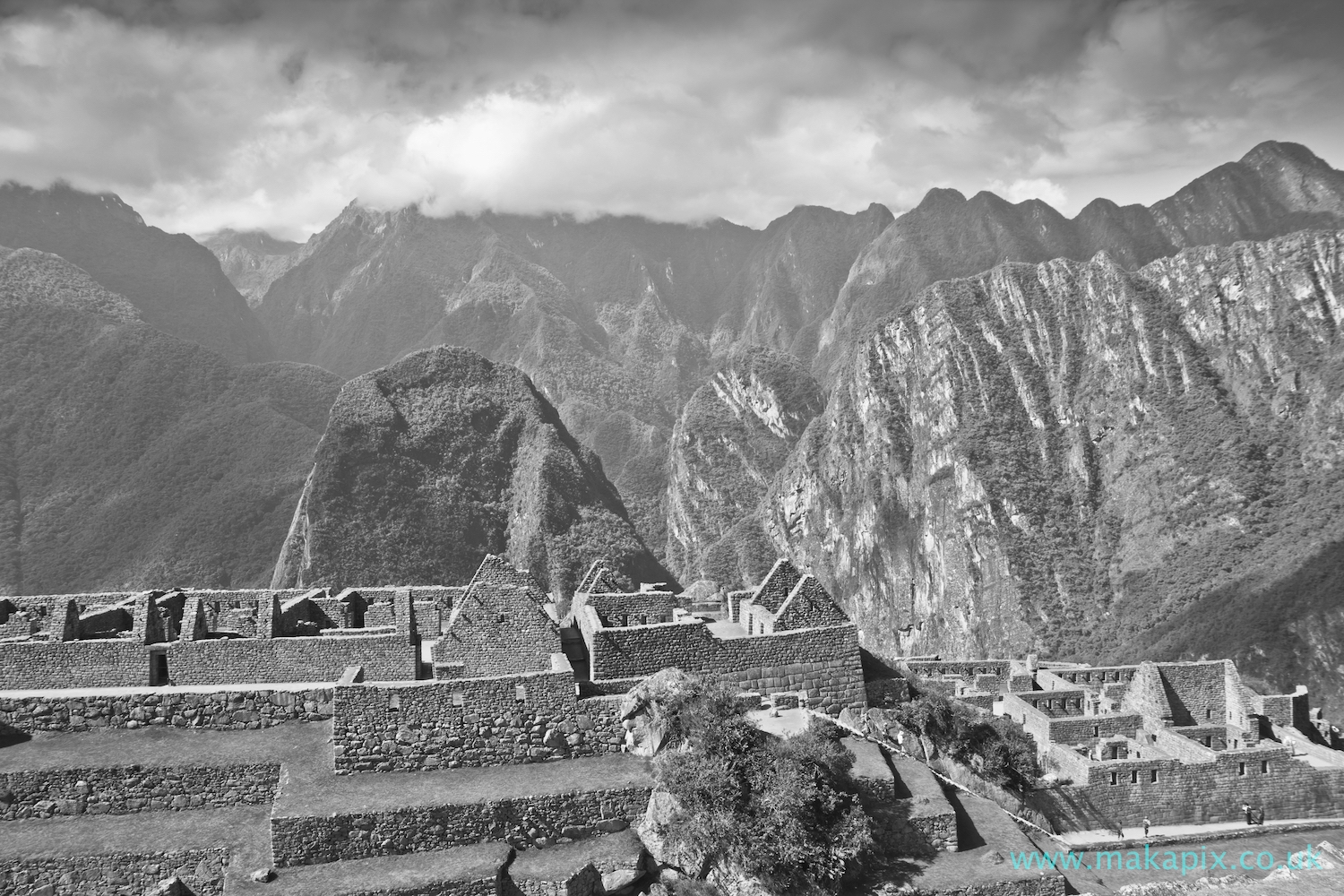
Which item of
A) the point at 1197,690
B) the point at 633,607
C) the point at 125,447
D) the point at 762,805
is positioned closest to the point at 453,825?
the point at 762,805

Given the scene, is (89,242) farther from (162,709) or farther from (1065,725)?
(1065,725)

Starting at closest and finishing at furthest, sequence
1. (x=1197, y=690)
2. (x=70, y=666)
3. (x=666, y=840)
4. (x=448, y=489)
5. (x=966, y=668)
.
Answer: (x=666, y=840), (x=70, y=666), (x=1197, y=690), (x=966, y=668), (x=448, y=489)

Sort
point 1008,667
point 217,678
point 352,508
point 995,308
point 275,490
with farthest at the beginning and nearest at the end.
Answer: point 995,308 < point 275,490 < point 352,508 < point 1008,667 < point 217,678

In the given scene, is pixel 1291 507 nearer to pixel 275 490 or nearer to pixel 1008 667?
pixel 1008 667

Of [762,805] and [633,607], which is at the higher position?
[633,607]

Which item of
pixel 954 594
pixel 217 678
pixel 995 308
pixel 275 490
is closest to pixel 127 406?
pixel 275 490

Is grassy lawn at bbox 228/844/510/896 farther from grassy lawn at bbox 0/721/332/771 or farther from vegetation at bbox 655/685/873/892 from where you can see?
vegetation at bbox 655/685/873/892

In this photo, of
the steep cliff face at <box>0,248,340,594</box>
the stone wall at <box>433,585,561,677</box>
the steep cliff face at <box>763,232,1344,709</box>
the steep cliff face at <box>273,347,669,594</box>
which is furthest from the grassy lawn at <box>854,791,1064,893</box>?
the steep cliff face at <box>763,232,1344,709</box>
